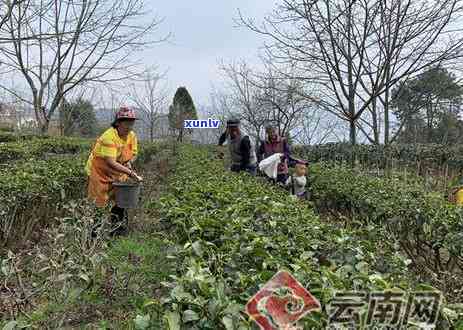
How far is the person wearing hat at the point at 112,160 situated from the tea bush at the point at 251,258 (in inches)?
50.4

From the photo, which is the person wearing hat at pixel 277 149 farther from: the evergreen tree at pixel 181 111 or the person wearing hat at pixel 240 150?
the evergreen tree at pixel 181 111

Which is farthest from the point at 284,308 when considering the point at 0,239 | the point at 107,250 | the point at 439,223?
the point at 0,239

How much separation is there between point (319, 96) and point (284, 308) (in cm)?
1226

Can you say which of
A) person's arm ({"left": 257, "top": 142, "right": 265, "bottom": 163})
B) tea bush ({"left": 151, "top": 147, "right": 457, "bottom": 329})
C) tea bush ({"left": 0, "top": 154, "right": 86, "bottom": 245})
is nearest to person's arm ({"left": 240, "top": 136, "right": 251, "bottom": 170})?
person's arm ({"left": 257, "top": 142, "right": 265, "bottom": 163})

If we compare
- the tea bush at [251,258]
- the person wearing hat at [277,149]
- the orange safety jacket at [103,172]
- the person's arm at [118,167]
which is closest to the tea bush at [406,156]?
the person wearing hat at [277,149]

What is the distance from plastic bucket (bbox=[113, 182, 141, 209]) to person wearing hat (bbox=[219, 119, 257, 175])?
2940 millimetres

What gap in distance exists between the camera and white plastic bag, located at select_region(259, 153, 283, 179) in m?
7.34

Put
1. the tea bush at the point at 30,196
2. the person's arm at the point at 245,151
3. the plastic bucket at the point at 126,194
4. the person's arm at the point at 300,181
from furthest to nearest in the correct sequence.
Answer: the person's arm at the point at 245,151, the person's arm at the point at 300,181, the plastic bucket at the point at 126,194, the tea bush at the point at 30,196

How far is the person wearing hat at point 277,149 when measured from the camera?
299 inches

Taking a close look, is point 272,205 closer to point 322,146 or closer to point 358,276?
point 358,276

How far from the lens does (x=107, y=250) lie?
13.6 ft

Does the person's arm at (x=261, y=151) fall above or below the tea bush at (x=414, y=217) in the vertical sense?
above

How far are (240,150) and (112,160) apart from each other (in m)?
3.05

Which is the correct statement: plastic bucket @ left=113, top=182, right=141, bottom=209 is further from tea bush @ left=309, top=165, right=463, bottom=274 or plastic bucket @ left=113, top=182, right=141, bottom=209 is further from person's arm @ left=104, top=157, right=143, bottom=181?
tea bush @ left=309, top=165, right=463, bottom=274
